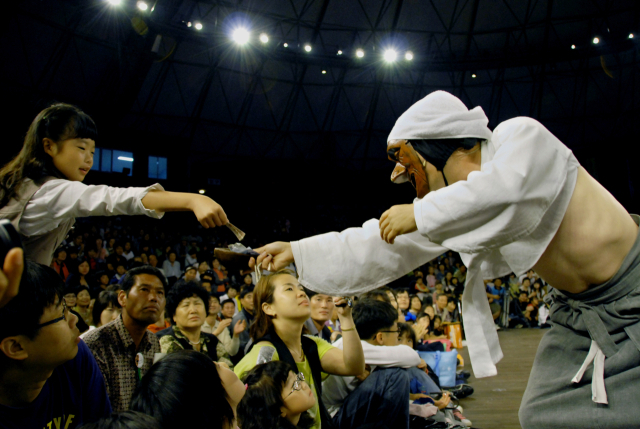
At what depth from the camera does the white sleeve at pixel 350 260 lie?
1.55 metres

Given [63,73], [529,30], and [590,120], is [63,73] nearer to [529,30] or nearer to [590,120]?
[529,30]

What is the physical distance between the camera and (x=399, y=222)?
1315 mm

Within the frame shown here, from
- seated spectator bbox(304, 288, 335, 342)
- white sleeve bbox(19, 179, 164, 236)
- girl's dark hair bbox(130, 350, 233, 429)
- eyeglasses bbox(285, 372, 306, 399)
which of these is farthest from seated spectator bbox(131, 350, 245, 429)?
seated spectator bbox(304, 288, 335, 342)

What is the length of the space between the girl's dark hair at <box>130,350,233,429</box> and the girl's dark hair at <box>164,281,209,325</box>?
1621 millimetres

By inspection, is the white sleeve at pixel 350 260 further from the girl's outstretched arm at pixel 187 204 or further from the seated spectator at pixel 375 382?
the seated spectator at pixel 375 382

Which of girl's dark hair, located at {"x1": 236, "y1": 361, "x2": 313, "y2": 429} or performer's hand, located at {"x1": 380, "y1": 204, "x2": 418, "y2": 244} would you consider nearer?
performer's hand, located at {"x1": 380, "y1": 204, "x2": 418, "y2": 244}

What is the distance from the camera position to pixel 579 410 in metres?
1.26

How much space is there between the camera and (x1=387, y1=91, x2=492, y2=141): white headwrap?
1.43 m

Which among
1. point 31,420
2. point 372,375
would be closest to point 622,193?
point 372,375

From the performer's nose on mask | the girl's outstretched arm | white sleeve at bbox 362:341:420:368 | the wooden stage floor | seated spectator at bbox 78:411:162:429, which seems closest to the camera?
seated spectator at bbox 78:411:162:429

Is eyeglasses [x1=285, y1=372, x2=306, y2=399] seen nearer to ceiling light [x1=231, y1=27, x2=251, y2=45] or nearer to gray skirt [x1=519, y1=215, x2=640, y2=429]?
gray skirt [x1=519, y1=215, x2=640, y2=429]

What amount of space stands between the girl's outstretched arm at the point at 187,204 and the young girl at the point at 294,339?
1.06 meters

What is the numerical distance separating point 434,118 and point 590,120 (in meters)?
15.6

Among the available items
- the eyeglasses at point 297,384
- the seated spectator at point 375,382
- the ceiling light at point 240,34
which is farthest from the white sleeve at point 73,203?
the ceiling light at point 240,34
